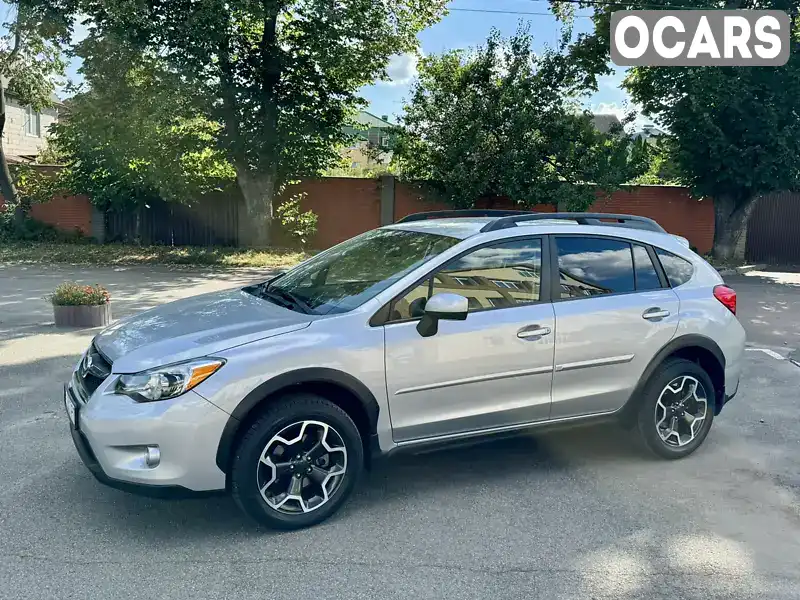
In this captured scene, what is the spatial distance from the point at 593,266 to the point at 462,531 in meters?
1.92

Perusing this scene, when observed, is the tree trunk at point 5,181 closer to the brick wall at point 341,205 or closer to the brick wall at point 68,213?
the brick wall at point 68,213

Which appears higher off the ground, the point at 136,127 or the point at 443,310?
the point at 136,127

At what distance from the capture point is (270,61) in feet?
60.1

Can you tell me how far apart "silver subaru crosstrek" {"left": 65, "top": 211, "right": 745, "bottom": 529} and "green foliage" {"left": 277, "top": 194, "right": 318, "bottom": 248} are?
51.0 ft

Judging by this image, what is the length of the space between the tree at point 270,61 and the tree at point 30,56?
2.72ft

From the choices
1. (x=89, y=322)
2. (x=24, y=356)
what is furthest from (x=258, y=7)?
(x=24, y=356)

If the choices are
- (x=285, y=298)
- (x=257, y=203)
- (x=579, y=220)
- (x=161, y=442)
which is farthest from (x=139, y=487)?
(x=257, y=203)

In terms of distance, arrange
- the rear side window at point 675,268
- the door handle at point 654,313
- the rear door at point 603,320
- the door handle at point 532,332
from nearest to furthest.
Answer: the door handle at point 532,332, the rear door at point 603,320, the door handle at point 654,313, the rear side window at point 675,268

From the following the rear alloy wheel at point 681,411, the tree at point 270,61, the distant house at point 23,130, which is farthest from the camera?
the distant house at point 23,130

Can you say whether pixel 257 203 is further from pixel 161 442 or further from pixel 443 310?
pixel 161 442

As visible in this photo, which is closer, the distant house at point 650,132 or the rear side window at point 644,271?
the rear side window at point 644,271

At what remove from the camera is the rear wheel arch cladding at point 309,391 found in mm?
3596

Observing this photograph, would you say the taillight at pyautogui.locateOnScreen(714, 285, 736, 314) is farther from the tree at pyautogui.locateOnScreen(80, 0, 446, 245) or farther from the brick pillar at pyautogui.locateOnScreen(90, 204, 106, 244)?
the brick pillar at pyautogui.locateOnScreen(90, 204, 106, 244)

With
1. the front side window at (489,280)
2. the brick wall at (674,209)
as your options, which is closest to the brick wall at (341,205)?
the brick wall at (674,209)
